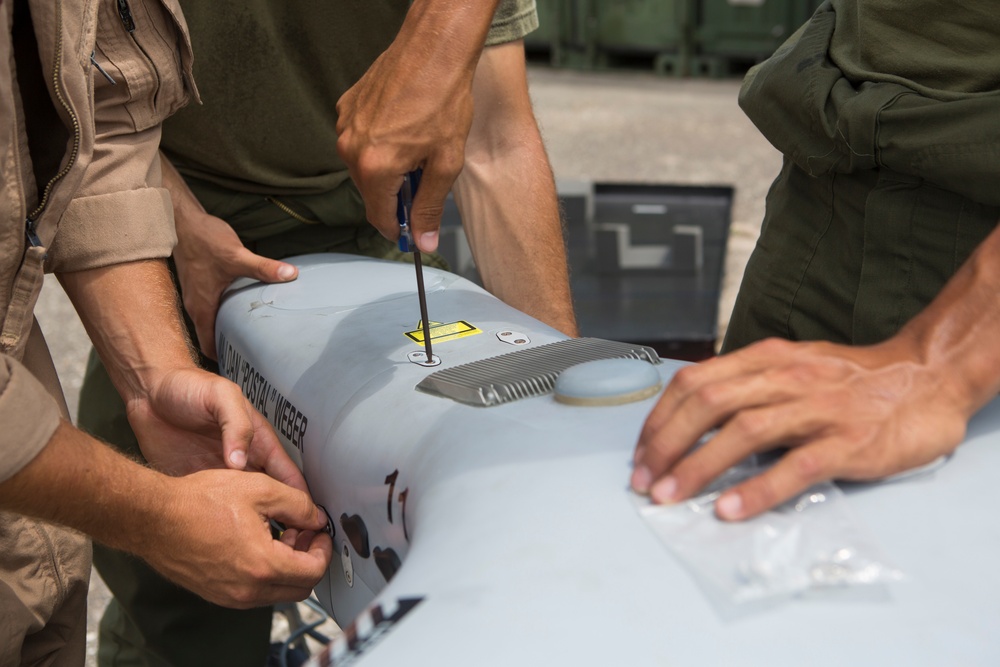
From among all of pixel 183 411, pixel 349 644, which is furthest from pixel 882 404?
pixel 183 411

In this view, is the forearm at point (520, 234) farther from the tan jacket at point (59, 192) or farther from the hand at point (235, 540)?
the hand at point (235, 540)

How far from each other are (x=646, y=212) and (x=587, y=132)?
262 centimetres

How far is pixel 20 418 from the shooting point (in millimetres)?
1016

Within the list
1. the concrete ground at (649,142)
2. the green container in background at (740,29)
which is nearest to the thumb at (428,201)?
the concrete ground at (649,142)

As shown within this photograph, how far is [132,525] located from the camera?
3.70 ft

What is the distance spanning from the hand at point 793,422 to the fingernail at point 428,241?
16.7 inches

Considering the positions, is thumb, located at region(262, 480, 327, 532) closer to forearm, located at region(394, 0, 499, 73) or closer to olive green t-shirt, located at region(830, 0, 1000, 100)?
forearm, located at region(394, 0, 499, 73)

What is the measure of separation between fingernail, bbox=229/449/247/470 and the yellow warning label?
230mm

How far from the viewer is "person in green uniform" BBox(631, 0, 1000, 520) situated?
0.79 m

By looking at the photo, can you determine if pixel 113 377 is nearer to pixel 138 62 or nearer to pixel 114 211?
pixel 114 211

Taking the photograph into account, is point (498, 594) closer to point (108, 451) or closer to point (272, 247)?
point (108, 451)

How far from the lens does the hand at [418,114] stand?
1121 millimetres

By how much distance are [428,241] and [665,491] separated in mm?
488


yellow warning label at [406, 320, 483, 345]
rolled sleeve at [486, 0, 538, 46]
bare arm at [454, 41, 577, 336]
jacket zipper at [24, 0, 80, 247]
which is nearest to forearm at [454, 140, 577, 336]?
bare arm at [454, 41, 577, 336]
